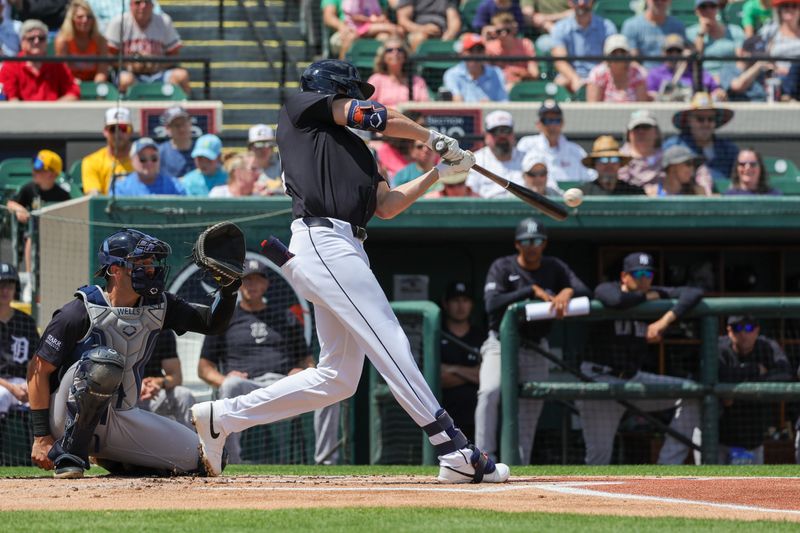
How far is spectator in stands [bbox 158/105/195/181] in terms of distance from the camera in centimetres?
1080

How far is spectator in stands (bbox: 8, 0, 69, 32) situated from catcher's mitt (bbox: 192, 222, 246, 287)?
7481mm

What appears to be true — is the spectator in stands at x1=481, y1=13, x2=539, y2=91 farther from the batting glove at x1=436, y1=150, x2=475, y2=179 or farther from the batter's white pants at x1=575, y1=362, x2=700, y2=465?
the batting glove at x1=436, y1=150, x2=475, y2=179

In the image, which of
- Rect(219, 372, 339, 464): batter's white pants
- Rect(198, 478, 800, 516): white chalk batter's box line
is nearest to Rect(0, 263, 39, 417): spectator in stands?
Rect(219, 372, 339, 464): batter's white pants

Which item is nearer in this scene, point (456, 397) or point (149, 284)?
point (149, 284)

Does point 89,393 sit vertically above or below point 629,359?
above

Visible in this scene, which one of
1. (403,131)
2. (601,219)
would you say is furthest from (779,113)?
(403,131)

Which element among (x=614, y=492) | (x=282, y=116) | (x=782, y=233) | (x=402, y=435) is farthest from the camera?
(x=782, y=233)

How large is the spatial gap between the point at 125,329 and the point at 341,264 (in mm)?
1141

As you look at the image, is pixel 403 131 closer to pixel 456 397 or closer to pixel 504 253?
pixel 456 397

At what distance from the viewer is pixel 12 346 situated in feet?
28.9

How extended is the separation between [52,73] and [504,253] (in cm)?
415

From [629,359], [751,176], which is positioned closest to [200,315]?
[629,359]

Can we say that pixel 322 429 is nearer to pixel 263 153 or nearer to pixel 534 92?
pixel 263 153

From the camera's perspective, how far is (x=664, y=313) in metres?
9.02
